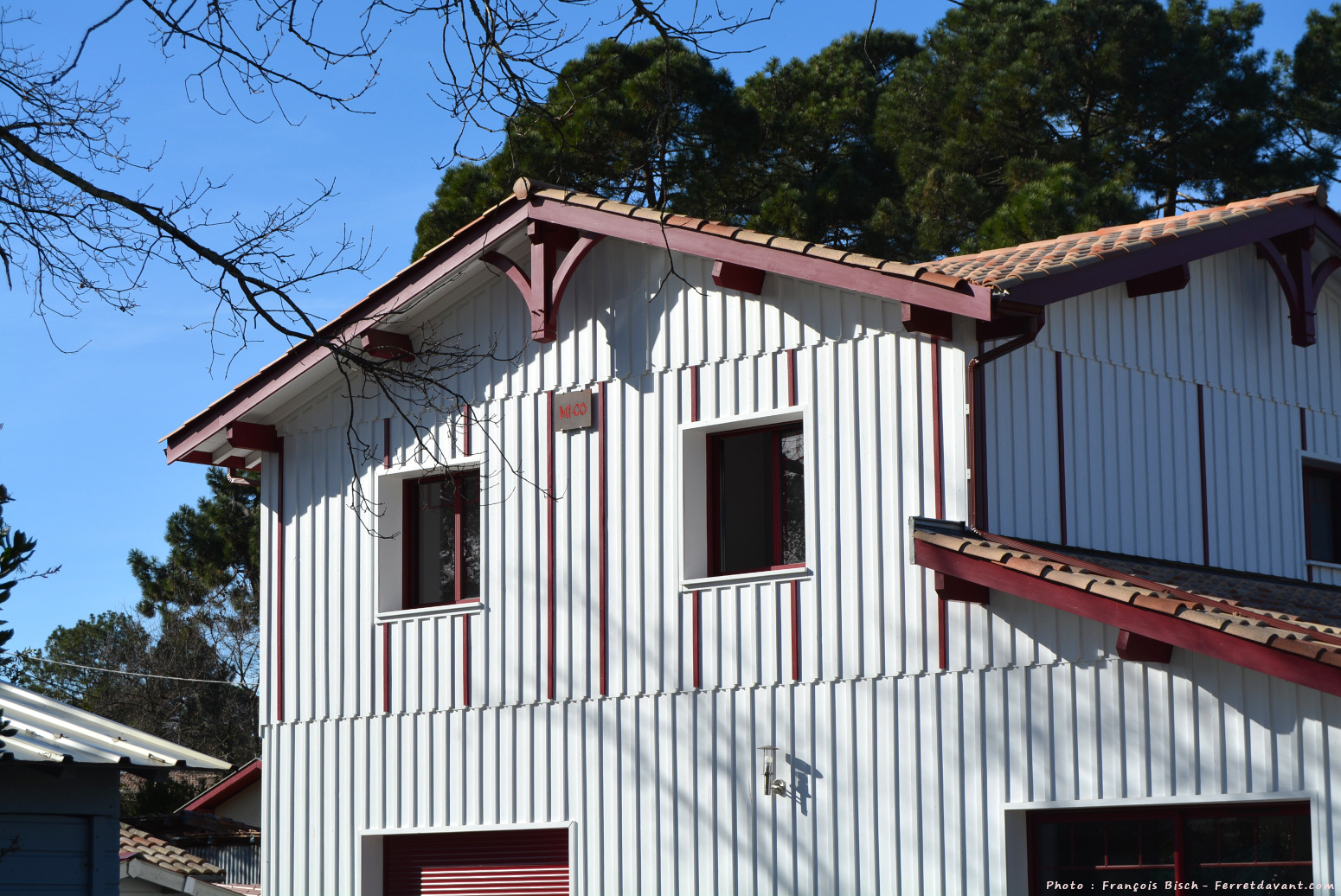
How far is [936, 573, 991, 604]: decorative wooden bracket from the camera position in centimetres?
1126

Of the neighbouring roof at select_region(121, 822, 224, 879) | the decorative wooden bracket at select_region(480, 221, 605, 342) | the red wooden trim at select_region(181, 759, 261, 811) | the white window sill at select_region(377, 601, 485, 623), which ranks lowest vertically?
the neighbouring roof at select_region(121, 822, 224, 879)

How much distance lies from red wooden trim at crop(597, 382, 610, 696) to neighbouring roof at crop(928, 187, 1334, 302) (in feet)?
9.91

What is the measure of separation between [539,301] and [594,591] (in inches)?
99.0

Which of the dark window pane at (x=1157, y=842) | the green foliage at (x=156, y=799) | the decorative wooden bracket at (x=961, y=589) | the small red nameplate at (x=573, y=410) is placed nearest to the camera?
the dark window pane at (x=1157, y=842)

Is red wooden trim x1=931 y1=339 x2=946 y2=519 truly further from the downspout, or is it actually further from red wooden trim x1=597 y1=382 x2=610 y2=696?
red wooden trim x1=597 y1=382 x2=610 y2=696

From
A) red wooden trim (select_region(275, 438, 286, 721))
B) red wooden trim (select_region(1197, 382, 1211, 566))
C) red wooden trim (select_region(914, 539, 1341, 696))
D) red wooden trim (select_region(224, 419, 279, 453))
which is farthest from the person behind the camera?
red wooden trim (select_region(224, 419, 279, 453))

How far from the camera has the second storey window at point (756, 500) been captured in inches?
501

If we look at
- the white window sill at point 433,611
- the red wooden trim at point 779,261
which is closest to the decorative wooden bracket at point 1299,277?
the red wooden trim at point 779,261

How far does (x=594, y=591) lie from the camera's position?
13516 millimetres

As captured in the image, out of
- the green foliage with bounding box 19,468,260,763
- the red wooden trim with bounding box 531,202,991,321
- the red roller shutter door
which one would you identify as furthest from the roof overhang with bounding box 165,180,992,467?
the green foliage with bounding box 19,468,260,763

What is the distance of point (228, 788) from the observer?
918 inches

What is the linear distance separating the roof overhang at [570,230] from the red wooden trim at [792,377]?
679 millimetres

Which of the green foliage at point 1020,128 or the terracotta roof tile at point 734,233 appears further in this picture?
the green foliage at point 1020,128

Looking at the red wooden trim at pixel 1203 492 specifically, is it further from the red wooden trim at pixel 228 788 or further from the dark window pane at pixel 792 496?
the red wooden trim at pixel 228 788
